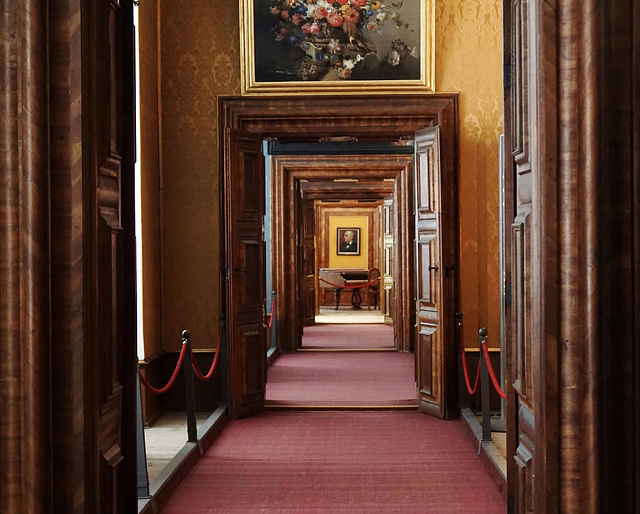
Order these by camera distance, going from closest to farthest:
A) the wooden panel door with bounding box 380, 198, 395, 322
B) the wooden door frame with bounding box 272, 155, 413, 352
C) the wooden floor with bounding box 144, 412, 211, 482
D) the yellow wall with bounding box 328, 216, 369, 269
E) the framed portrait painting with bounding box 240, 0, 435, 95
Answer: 1. the wooden floor with bounding box 144, 412, 211, 482
2. the framed portrait painting with bounding box 240, 0, 435, 95
3. the wooden door frame with bounding box 272, 155, 413, 352
4. the wooden panel door with bounding box 380, 198, 395, 322
5. the yellow wall with bounding box 328, 216, 369, 269

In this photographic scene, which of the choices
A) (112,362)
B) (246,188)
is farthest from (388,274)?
(112,362)

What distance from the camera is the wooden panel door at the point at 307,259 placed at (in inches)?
527

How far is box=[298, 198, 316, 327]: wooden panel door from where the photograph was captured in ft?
43.9

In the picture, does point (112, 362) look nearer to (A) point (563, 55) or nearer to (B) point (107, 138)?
(B) point (107, 138)

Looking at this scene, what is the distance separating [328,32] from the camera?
6883 mm

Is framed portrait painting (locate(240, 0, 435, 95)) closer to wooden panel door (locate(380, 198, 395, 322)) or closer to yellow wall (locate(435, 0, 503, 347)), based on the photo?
yellow wall (locate(435, 0, 503, 347))

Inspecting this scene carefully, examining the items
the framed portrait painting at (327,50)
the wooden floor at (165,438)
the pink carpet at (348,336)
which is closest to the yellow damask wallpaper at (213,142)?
the framed portrait painting at (327,50)

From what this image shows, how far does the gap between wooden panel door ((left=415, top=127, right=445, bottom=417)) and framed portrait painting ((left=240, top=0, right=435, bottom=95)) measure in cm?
64

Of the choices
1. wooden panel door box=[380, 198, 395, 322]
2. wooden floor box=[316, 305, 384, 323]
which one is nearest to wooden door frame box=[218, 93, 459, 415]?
wooden panel door box=[380, 198, 395, 322]

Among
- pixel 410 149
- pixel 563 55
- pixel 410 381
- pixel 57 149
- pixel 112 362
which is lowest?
pixel 410 381

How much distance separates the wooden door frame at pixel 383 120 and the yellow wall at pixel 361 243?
16.0 meters

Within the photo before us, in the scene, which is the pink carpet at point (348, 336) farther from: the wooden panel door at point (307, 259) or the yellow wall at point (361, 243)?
the yellow wall at point (361, 243)

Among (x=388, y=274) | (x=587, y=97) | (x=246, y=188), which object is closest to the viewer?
(x=587, y=97)

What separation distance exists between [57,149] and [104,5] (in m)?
0.54
